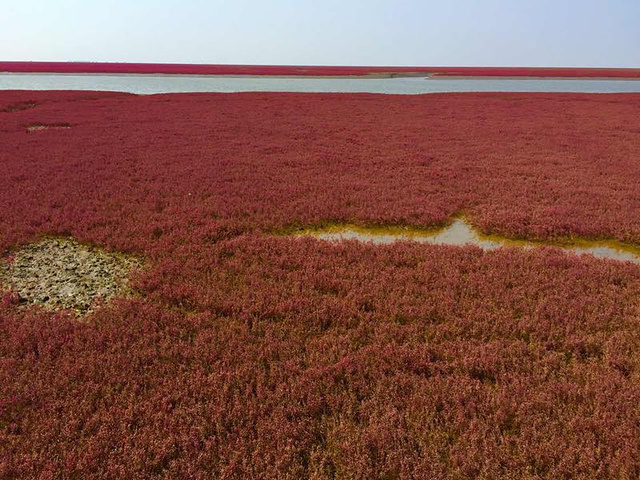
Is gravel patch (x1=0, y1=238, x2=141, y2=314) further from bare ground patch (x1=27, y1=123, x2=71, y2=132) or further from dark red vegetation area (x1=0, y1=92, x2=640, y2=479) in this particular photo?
bare ground patch (x1=27, y1=123, x2=71, y2=132)

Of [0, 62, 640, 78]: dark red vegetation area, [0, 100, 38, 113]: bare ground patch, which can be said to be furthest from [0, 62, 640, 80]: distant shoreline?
[0, 100, 38, 113]: bare ground patch

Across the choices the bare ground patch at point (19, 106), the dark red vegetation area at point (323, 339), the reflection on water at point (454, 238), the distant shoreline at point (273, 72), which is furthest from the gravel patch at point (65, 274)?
the distant shoreline at point (273, 72)

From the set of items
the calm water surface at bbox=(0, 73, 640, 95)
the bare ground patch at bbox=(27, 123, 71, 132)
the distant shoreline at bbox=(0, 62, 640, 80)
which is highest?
the distant shoreline at bbox=(0, 62, 640, 80)

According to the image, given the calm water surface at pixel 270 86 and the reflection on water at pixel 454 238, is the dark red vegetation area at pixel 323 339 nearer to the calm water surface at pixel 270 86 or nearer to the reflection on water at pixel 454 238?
the reflection on water at pixel 454 238

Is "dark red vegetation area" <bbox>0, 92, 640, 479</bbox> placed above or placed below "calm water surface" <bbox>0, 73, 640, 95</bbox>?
below

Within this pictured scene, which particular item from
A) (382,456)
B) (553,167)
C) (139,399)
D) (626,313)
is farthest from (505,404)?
(553,167)

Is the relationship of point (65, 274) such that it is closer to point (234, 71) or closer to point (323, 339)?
point (323, 339)

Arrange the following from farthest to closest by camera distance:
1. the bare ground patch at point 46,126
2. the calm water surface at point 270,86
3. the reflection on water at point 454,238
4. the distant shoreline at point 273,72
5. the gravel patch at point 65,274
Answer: the distant shoreline at point 273,72, the calm water surface at point 270,86, the bare ground patch at point 46,126, the reflection on water at point 454,238, the gravel patch at point 65,274
